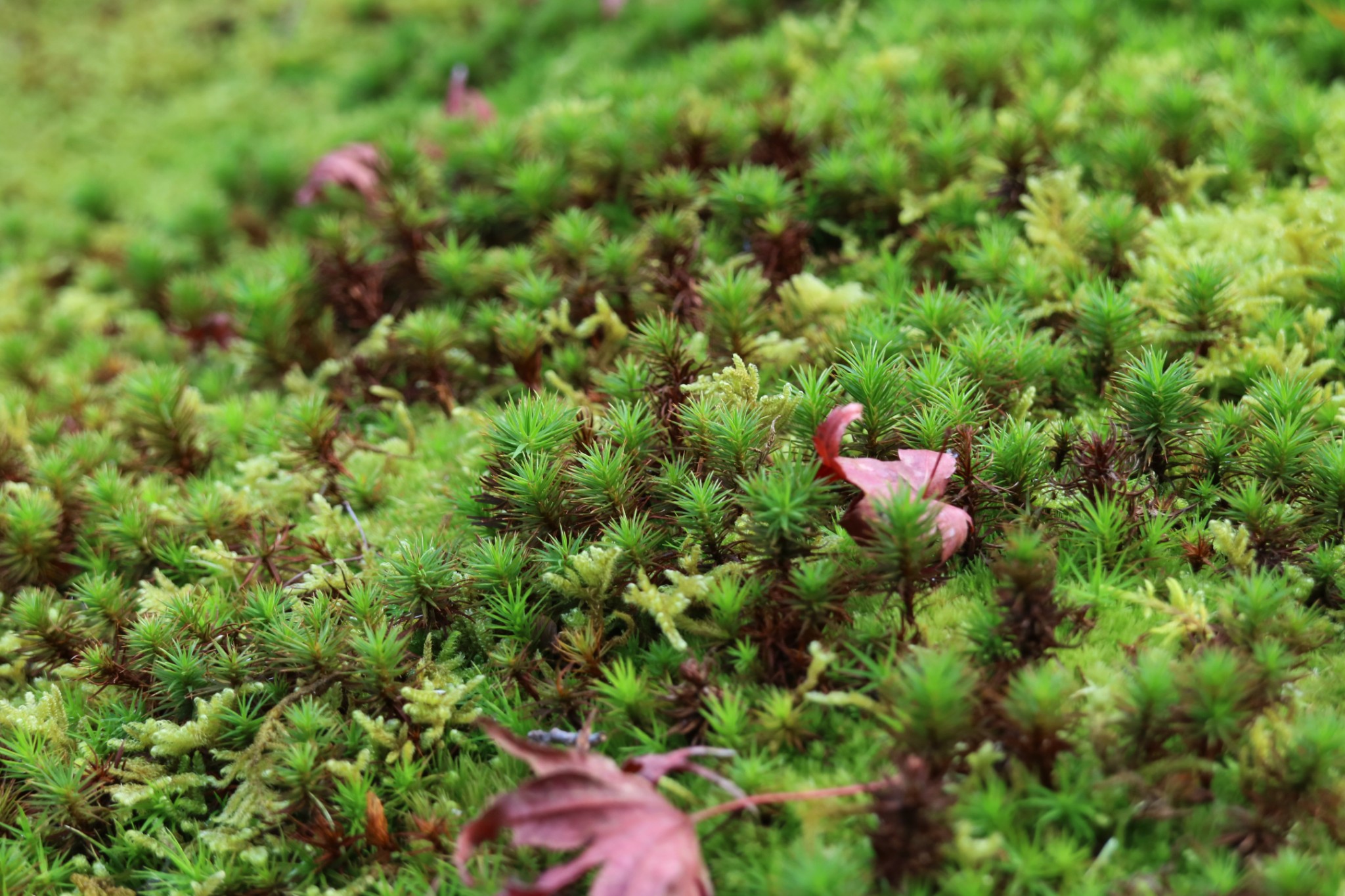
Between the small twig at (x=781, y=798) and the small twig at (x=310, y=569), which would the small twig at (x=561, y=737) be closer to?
the small twig at (x=781, y=798)

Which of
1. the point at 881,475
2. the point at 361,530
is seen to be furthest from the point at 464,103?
the point at 881,475

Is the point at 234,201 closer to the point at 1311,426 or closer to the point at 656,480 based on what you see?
the point at 656,480

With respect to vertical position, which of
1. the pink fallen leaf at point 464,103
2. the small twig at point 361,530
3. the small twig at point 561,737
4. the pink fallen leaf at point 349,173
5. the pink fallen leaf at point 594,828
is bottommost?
the small twig at point 361,530

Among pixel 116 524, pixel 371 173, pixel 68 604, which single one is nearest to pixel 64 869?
pixel 68 604

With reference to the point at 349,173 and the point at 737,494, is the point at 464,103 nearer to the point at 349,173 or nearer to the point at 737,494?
the point at 349,173

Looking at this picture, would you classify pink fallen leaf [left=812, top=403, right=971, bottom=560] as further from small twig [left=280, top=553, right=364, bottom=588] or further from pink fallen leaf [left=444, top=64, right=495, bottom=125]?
pink fallen leaf [left=444, top=64, right=495, bottom=125]

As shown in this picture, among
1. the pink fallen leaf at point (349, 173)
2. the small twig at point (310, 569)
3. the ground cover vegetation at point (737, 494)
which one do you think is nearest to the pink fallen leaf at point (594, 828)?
the ground cover vegetation at point (737, 494)
